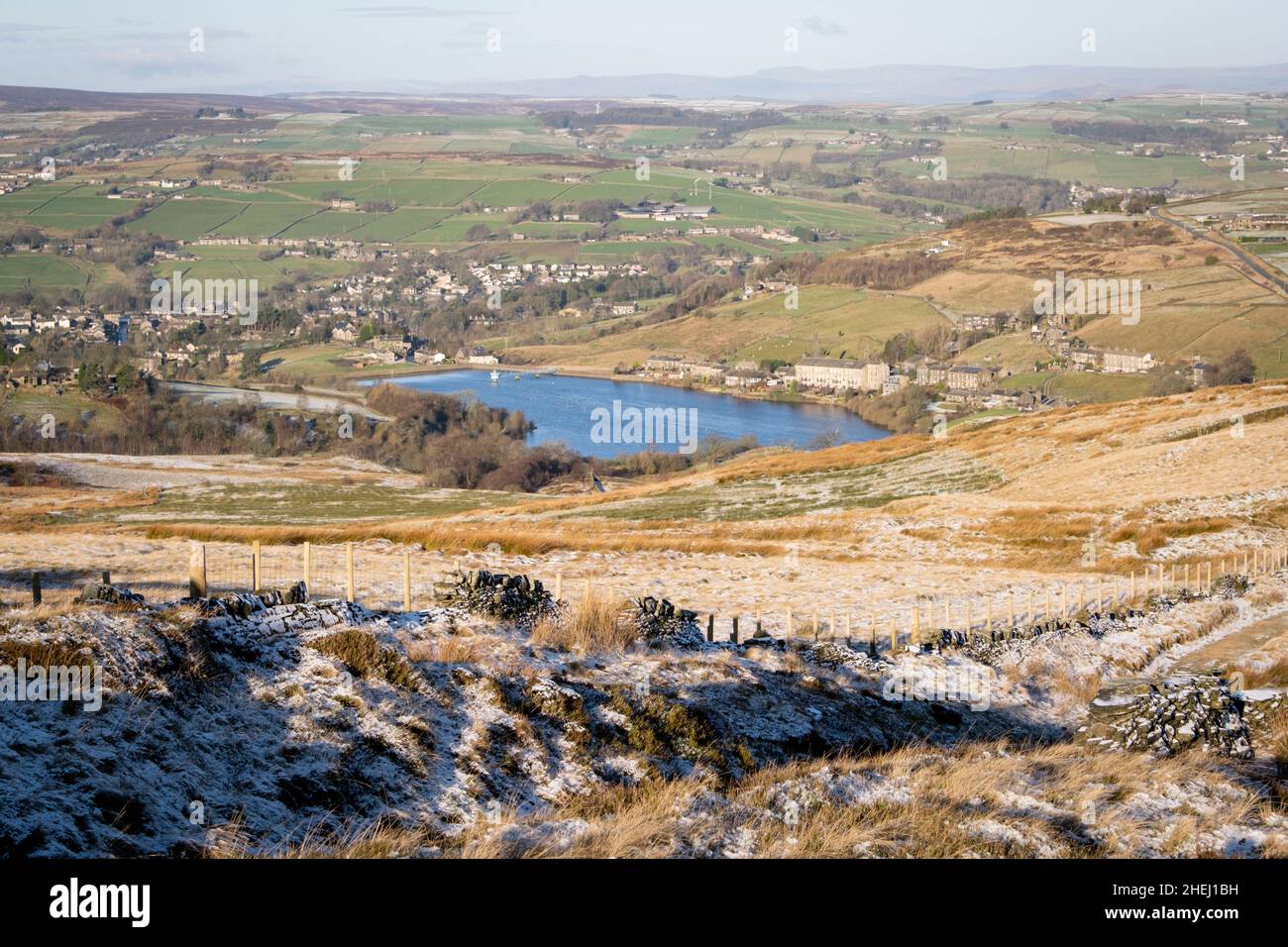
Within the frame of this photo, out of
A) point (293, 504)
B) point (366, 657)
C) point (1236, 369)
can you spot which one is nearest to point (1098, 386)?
point (1236, 369)

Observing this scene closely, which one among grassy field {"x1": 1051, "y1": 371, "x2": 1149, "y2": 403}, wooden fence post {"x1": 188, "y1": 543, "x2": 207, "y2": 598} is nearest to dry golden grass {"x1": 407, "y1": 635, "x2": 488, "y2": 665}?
wooden fence post {"x1": 188, "y1": 543, "x2": 207, "y2": 598}

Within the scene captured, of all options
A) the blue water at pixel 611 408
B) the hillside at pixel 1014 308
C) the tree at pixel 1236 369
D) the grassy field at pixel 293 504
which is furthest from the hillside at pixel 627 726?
the hillside at pixel 1014 308

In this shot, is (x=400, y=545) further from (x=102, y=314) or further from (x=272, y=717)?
(x=102, y=314)

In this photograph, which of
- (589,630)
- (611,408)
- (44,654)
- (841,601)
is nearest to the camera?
(44,654)

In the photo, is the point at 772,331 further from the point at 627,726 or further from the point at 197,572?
the point at 627,726

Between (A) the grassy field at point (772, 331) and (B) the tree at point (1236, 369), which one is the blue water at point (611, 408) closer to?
(A) the grassy field at point (772, 331)

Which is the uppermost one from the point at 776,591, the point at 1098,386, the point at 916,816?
the point at 916,816

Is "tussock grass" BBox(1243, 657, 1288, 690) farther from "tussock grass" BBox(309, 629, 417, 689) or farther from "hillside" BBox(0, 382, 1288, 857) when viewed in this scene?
"tussock grass" BBox(309, 629, 417, 689)
